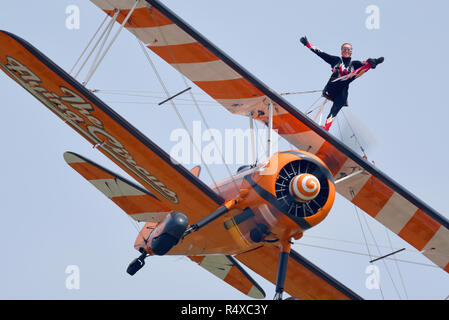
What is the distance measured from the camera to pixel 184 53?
43.3 ft

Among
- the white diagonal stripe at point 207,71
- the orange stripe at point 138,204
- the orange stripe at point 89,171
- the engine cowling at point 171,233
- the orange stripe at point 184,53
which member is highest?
the orange stripe at point 184,53

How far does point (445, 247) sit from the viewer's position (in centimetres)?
1475

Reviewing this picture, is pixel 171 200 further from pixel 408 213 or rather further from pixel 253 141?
pixel 408 213

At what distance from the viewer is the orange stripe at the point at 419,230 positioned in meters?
14.3

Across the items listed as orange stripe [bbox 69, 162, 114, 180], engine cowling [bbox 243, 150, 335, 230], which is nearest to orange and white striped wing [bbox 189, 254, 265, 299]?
orange stripe [bbox 69, 162, 114, 180]

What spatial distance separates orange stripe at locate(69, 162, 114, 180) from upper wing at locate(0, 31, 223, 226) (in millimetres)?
464

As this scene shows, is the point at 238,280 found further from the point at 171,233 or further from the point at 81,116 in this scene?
the point at 81,116

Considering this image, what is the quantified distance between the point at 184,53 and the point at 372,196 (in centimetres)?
403

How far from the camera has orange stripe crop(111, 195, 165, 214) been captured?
1390 cm

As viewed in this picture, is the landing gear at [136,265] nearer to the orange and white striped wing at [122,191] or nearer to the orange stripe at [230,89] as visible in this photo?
the orange and white striped wing at [122,191]

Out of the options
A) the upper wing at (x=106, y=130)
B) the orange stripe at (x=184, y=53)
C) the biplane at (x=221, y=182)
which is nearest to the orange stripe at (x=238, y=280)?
the biplane at (x=221, y=182)

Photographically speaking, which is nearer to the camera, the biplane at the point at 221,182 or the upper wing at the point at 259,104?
the biplane at the point at 221,182
